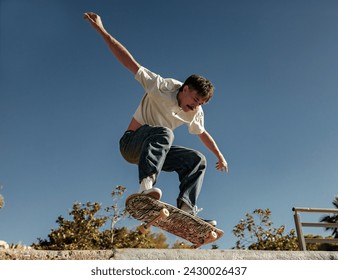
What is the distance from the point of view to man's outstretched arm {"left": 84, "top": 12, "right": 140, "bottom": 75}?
144 inches

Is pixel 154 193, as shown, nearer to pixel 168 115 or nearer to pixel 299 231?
pixel 168 115

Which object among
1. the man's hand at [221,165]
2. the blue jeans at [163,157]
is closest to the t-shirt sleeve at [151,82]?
the blue jeans at [163,157]

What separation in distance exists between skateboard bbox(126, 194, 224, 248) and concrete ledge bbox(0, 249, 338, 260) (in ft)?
2.12

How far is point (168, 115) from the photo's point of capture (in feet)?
12.4

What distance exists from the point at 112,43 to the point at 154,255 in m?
2.19

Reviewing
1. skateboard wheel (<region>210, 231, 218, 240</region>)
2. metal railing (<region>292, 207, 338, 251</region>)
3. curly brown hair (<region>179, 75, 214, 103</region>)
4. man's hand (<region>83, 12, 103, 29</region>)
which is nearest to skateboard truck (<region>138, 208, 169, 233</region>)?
skateboard wheel (<region>210, 231, 218, 240</region>)

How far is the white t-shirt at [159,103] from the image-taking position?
3.78 metres

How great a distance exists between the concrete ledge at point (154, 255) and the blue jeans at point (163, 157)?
992 mm

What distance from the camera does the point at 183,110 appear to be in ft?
12.6

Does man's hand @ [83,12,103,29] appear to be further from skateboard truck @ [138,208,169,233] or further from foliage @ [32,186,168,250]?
foliage @ [32,186,168,250]
